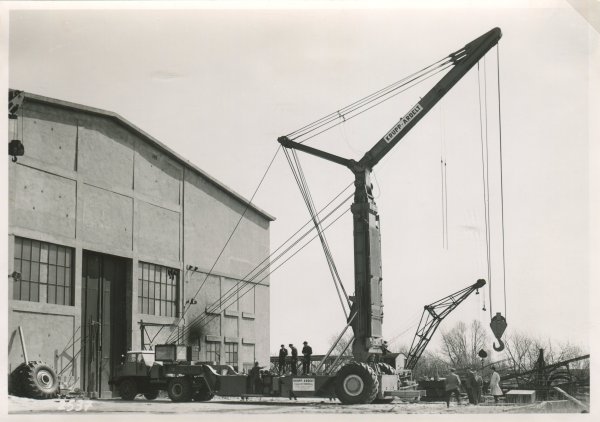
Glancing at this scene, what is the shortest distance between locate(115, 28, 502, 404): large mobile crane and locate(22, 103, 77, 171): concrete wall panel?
7.49 meters

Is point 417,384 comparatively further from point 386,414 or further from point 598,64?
point 598,64

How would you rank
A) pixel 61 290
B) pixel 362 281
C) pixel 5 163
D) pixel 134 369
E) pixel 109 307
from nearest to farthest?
pixel 5 163
pixel 362 281
pixel 134 369
pixel 61 290
pixel 109 307

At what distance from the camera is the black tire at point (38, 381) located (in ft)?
80.2

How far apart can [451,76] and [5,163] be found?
12.4 metres

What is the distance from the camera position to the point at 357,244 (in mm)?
24578

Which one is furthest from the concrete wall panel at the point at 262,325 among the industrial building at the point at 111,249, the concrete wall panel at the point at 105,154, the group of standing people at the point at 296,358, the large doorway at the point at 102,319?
the group of standing people at the point at 296,358

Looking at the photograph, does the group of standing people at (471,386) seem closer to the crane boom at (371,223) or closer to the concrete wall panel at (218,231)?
the crane boom at (371,223)

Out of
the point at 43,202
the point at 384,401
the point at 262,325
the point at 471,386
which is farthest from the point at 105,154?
the point at 471,386

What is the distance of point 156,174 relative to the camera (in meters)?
33.1

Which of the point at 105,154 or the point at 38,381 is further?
the point at 105,154

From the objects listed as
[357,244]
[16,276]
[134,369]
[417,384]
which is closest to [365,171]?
[357,244]

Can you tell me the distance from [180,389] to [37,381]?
4080 mm

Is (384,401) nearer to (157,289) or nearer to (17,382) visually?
(17,382)

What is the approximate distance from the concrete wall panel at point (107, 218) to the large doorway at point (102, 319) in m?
0.62
